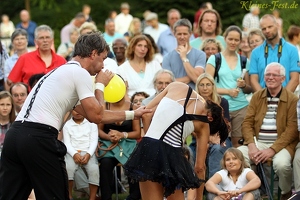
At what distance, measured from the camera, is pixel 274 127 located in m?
9.95

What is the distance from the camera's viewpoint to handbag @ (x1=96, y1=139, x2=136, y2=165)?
33.2ft

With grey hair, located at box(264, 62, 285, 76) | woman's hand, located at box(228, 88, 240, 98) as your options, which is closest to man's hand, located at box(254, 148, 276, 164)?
grey hair, located at box(264, 62, 285, 76)

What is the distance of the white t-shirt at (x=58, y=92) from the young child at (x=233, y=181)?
3037 millimetres

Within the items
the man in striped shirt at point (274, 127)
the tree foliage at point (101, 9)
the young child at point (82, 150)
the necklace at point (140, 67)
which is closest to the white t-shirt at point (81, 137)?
the young child at point (82, 150)

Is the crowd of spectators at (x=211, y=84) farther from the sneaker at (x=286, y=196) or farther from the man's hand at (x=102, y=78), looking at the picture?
the man's hand at (x=102, y=78)

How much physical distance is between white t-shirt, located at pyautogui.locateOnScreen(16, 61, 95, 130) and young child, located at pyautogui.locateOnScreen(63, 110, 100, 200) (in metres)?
3.31

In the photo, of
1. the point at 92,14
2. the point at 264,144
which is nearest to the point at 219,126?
the point at 264,144

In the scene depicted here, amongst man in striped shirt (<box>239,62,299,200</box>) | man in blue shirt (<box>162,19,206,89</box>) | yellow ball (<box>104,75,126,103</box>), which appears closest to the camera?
yellow ball (<box>104,75,126,103</box>)

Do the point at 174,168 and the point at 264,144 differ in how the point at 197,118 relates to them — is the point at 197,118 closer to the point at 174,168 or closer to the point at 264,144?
the point at 174,168

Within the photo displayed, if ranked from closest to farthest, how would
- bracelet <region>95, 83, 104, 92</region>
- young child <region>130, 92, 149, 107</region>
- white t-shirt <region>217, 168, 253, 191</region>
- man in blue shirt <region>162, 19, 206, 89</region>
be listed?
1. bracelet <region>95, 83, 104, 92</region>
2. white t-shirt <region>217, 168, 253, 191</region>
3. young child <region>130, 92, 149, 107</region>
4. man in blue shirt <region>162, 19, 206, 89</region>

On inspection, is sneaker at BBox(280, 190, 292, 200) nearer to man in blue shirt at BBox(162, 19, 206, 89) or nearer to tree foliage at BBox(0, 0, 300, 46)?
man in blue shirt at BBox(162, 19, 206, 89)

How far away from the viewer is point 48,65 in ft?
36.6

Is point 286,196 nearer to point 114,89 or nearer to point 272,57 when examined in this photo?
point 272,57

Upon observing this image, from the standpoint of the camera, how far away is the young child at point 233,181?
357 inches
